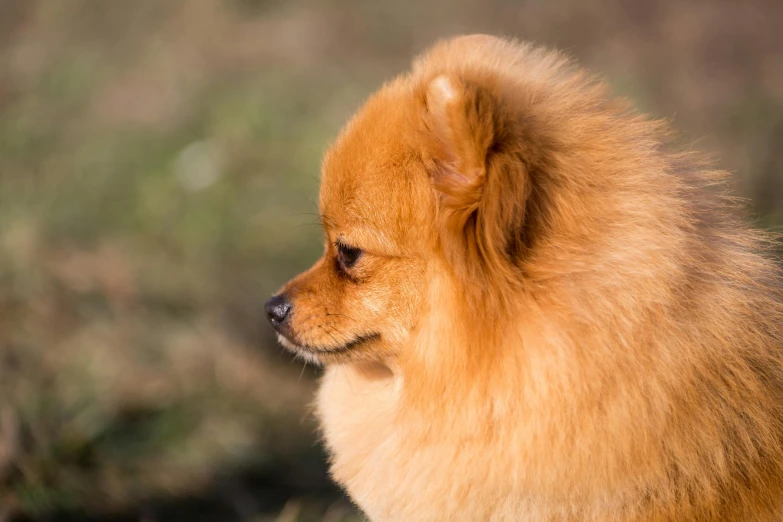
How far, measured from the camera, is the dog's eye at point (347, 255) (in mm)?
2383

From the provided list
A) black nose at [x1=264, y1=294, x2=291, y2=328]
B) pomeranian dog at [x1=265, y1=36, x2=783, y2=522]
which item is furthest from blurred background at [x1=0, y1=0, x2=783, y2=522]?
pomeranian dog at [x1=265, y1=36, x2=783, y2=522]

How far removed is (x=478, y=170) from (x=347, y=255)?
0.61 m


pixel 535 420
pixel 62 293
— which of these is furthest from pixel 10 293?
pixel 535 420

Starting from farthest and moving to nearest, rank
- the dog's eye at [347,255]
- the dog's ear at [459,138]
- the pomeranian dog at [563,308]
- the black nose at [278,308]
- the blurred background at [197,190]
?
the blurred background at [197,190]
the black nose at [278,308]
the dog's eye at [347,255]
the pomeranian dog at [563,308]
the dog's ear at [459,138]

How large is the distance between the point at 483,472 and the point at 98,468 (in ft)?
8.27

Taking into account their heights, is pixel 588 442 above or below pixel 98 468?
above

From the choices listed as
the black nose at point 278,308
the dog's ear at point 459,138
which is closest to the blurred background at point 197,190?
the black nose at point 278,308

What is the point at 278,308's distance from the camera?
255 cm

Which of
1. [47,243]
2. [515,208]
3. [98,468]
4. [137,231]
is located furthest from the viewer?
[137,231]

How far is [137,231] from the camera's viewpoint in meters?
6.39

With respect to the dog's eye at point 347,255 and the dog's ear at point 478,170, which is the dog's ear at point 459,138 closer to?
the dog's ear at point 478,170

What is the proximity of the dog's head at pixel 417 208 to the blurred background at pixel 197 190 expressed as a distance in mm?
996

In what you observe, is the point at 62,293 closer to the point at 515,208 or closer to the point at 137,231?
the point at 137,231

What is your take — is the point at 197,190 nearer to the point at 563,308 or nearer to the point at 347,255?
the point at 347,255
